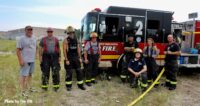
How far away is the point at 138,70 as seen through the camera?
8094mm

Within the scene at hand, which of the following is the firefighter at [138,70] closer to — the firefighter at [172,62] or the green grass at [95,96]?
the green grass at [95,96]

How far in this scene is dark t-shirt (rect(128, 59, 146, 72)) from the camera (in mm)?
8023

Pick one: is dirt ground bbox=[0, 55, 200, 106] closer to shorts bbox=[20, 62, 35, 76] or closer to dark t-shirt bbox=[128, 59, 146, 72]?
shorts bbox=[20, 62, 35, 76]

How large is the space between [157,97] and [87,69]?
7.67ft

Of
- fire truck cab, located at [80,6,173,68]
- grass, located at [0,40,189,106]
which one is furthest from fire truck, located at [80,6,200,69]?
grass, located at [0,40,189,106]

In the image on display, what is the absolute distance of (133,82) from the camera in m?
8.27

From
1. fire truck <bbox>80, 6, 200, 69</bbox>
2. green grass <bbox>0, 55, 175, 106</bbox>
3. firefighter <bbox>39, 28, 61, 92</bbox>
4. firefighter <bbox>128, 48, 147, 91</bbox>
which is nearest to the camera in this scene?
green grass <bbox>0, 55, 175, 106</bbox>

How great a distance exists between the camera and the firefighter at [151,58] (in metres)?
8.37

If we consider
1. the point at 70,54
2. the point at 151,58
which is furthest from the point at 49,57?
the point at 151,58

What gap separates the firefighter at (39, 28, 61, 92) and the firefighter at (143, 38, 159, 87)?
280 cm

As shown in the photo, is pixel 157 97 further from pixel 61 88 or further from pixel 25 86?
pixel 25 86

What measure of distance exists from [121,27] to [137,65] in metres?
1.95

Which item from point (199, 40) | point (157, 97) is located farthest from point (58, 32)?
point (157, 97)

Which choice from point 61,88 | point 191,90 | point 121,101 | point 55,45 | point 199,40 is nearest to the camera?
point 121,101
